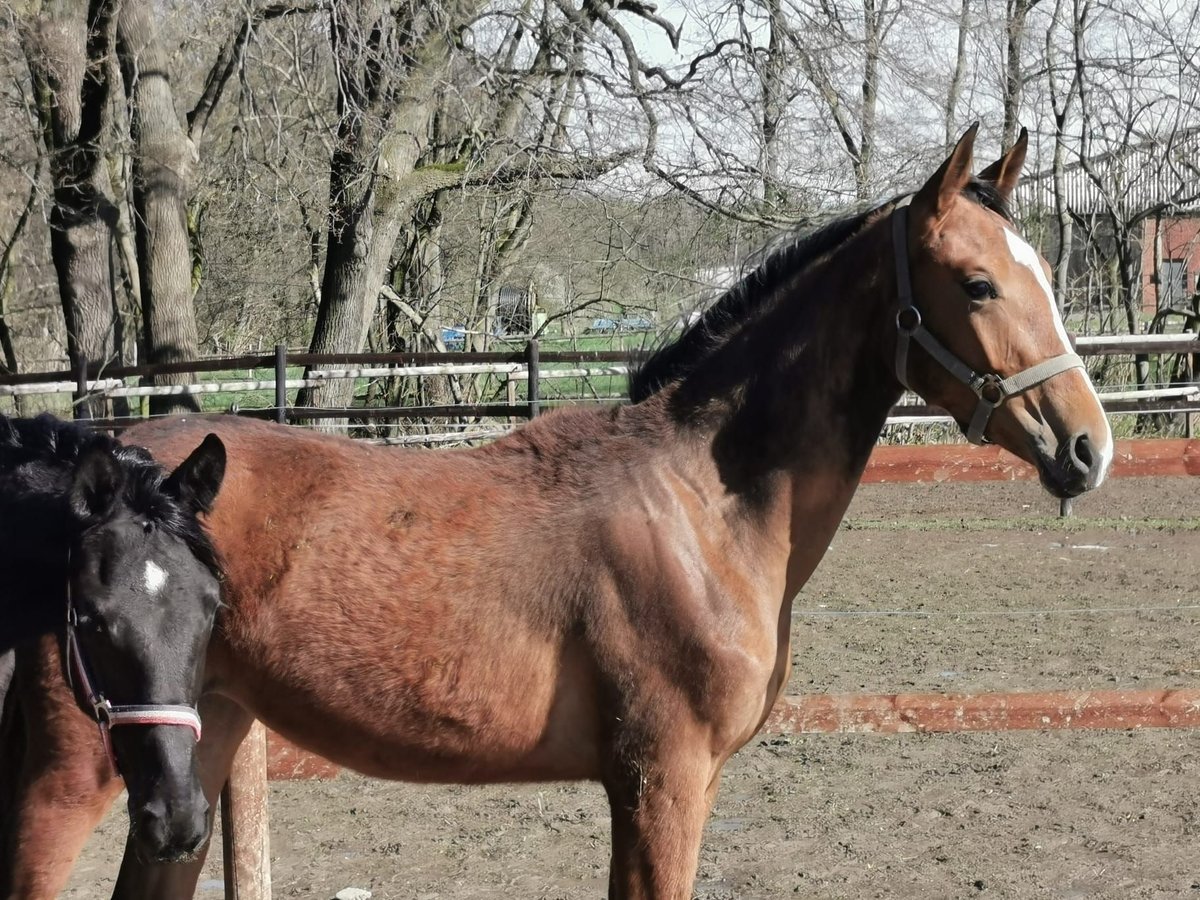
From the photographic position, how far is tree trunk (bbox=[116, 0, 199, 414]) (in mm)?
11992

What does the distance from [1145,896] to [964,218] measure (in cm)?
238

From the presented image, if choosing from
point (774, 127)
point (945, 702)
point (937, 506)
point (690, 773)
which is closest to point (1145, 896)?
point (945, 702)

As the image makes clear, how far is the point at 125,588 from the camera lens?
2404 millimetres

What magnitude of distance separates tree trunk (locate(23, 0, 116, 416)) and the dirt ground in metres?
9.46

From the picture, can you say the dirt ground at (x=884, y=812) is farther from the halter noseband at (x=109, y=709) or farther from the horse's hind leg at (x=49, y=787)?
the halter noseband at (x=109, y=709)

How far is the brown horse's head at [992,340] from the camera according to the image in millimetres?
2766

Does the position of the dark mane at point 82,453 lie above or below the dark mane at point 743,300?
below

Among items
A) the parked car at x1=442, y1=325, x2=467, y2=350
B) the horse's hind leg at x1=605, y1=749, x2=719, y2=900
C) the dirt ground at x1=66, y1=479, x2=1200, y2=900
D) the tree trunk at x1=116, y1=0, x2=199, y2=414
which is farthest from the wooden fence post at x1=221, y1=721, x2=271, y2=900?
the parked car at x1=442, y1=325, x2=467, y2=350

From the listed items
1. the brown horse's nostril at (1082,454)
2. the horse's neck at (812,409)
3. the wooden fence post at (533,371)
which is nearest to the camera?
the brown horse's nostril at (1082,454)

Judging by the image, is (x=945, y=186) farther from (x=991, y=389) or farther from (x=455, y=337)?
(x=455, y=337)

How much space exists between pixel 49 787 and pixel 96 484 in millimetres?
804

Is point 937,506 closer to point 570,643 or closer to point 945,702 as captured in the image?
point 945,702

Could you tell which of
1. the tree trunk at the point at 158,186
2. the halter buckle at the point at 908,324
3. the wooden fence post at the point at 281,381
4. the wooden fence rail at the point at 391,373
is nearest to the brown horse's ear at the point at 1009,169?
the halter buckle at the point at 908,324

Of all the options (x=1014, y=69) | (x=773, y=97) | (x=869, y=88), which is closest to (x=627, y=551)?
(x=773, y=97)
